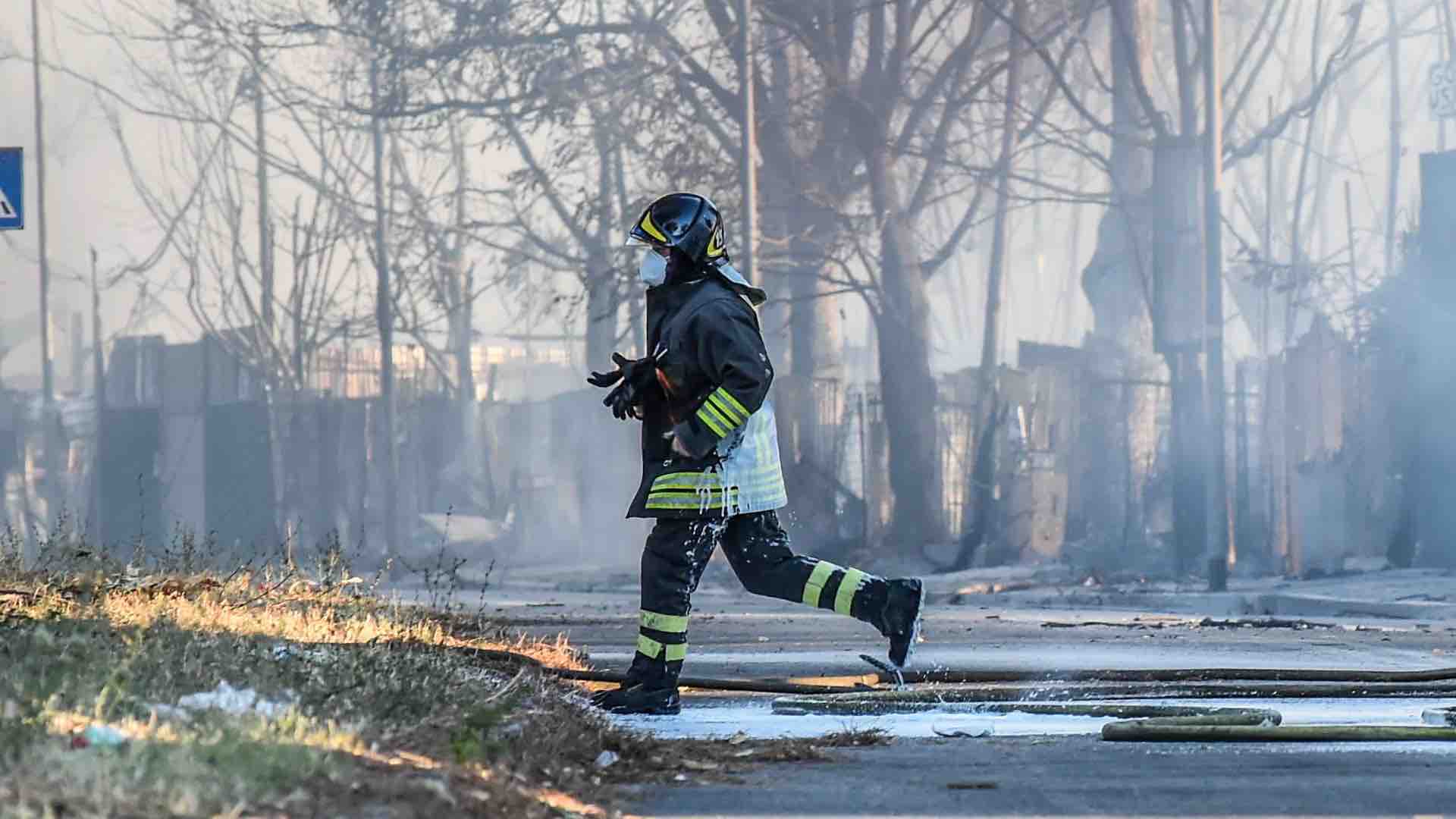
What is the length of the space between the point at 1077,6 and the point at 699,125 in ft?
15.9

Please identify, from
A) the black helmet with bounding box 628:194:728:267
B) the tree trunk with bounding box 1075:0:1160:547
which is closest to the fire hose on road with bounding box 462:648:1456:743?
the black helmet with bounding box 628:194:728:267

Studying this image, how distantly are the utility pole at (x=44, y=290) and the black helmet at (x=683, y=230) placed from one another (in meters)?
32.4

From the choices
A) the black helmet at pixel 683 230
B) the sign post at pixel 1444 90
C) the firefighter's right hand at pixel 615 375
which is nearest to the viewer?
→ the firefighter's right hand at pixel 615 375

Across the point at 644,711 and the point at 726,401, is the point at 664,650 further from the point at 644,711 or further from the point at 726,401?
the point at 726,401

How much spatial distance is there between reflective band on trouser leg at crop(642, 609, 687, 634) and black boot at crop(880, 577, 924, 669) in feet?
2.34

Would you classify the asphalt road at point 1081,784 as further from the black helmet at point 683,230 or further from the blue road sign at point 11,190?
the blue road sign at point 11,190

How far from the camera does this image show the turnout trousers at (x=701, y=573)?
788 centimetres

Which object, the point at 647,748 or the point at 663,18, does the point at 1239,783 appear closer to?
the point at 647,748

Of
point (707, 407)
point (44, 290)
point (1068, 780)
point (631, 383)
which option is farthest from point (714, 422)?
point (44, 290)

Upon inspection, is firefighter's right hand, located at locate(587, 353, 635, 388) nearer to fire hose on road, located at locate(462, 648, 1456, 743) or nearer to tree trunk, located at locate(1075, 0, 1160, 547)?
fire hose on road, located at locate(462, 648, 1456, 743)

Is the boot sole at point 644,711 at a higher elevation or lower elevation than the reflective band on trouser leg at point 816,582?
lower

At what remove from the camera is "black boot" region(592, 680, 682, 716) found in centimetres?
784

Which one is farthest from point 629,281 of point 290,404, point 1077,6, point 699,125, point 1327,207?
point 1327,207

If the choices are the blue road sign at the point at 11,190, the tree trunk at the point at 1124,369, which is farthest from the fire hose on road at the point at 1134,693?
the tree trunk at the point at 1124,369
